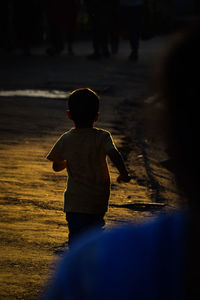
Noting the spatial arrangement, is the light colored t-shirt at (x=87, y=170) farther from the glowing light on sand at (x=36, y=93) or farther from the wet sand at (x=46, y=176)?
the glowing light on sand at (x=36, y=93)

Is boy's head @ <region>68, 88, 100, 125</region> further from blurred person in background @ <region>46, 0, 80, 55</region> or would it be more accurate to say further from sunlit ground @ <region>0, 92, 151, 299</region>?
blurred person in background @ <region>46, 0, 80, 55</region>

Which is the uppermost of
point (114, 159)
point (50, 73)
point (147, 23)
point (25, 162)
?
point (114, 159)

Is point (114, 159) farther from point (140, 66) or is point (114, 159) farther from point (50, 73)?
point (140, 66)

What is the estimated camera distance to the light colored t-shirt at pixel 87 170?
3863mm

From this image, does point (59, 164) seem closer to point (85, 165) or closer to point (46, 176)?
point (85, 165)

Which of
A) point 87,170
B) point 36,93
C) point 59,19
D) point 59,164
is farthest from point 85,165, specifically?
point 59,19

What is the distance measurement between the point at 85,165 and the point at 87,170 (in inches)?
1.1

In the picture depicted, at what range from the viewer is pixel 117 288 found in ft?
3.81

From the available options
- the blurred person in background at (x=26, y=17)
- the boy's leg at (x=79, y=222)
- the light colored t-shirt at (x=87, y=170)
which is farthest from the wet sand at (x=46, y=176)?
the blurred person in background at (x=26, y=17)

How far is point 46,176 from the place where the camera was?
6.61 metres

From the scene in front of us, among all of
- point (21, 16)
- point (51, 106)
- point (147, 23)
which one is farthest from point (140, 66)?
point (147, 23)

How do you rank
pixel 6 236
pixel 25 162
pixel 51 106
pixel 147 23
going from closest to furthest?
pixel 6 236 < pixel 25 162 < pixel 51 106 < pixel 147 23

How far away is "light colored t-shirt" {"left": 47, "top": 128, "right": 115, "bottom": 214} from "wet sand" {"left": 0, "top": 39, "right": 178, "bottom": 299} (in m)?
0.51

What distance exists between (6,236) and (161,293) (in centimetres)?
372
